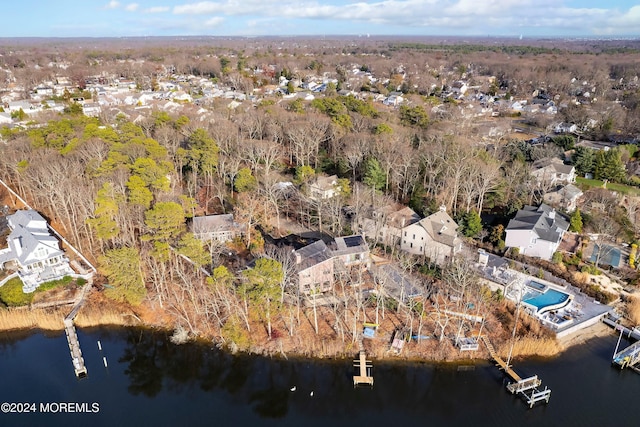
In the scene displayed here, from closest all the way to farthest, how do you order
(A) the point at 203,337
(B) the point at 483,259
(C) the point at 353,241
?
(A) the point at 203,337 → (C) the point at 353,241 → (B) the point at 483,259

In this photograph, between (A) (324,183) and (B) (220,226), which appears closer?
(B) (220,226)

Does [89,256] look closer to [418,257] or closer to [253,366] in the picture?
[253,366]

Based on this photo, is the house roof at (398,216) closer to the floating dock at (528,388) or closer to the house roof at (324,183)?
the house roof at (324,183)

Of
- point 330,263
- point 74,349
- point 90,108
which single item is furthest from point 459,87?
point 74,349

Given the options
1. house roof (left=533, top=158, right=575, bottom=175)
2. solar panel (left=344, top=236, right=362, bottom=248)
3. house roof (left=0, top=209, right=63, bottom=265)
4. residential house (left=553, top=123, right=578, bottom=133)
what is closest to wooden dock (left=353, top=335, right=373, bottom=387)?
solar panel (left=344, top=236, right=362, bottom=248)

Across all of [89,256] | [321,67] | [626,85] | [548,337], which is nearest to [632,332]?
[548,337]

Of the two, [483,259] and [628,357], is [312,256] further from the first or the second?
[628,357]

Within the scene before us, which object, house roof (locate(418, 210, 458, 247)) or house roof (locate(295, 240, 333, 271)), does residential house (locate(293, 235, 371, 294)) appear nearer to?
house roof (locate(295, 240, 333, 271))
